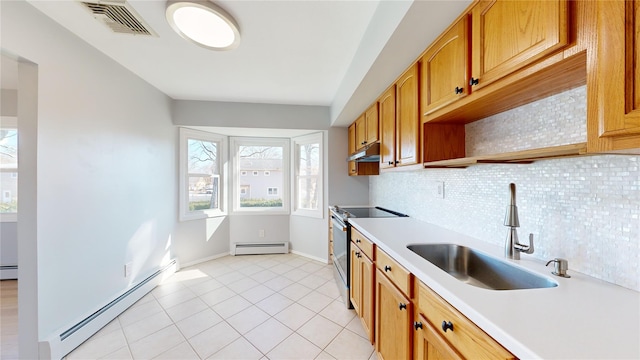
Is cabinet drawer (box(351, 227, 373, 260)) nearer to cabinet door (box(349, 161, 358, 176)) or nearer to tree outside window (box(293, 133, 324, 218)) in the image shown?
cabinet door (box(349, 161, 358, 176))

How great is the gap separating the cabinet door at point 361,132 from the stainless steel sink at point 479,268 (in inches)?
60.9

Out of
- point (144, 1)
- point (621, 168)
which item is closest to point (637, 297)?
point (621, 168)

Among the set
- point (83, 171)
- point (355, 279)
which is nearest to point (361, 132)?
point (355, 279)

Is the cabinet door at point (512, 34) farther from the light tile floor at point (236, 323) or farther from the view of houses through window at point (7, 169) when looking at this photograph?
the view of houses through window at point (7, 169)

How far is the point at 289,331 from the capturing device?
1.93m

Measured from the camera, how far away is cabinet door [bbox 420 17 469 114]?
1154 millimetres

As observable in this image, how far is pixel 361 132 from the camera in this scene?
2875 mm

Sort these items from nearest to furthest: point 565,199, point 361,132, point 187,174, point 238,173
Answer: point 565,199 < point 361,132 < point 187,174 < point 238,173

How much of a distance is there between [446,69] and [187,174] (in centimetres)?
347

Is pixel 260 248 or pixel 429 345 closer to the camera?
pixel 429 345

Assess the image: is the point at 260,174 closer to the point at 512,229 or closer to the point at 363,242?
the point at 363,242

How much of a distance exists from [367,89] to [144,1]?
169 centimetres

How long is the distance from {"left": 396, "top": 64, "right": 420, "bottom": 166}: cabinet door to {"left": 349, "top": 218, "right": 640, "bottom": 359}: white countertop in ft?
2.83

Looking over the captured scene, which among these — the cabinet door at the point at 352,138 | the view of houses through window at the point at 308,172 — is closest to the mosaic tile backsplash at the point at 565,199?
the cabinet door at the point at 352,138
